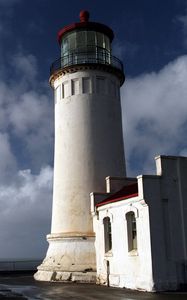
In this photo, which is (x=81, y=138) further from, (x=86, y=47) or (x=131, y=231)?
(x=131, y=231)

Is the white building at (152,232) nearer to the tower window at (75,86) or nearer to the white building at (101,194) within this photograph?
the white building at (101,194)

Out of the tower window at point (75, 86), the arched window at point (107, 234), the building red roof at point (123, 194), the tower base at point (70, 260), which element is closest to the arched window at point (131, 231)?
the building red roof at point (123, 194)

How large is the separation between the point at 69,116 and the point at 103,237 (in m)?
Result: 8.72

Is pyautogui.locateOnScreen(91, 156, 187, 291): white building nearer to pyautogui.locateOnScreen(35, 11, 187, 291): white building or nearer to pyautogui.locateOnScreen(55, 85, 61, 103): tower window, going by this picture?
pyautogui.locateOnScreen(35, 11, 187, 291): white building

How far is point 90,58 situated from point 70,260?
13.2 metres

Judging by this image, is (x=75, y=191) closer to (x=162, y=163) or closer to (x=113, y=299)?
(x=162, y=163)

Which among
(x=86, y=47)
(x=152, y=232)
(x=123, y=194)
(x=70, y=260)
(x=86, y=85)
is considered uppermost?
(x=86, y=47)

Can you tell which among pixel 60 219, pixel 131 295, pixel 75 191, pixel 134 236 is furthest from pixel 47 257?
pixel 131 295

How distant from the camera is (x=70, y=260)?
25.5 m

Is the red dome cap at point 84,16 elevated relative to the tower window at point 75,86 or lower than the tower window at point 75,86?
elevated

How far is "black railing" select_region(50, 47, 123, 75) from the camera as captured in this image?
28.8 metres

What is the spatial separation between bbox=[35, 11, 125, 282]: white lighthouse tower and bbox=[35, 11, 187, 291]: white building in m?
Result: 0.06

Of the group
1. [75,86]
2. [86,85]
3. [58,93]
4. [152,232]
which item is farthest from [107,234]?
[58,93]

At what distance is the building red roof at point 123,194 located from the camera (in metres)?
21.7
